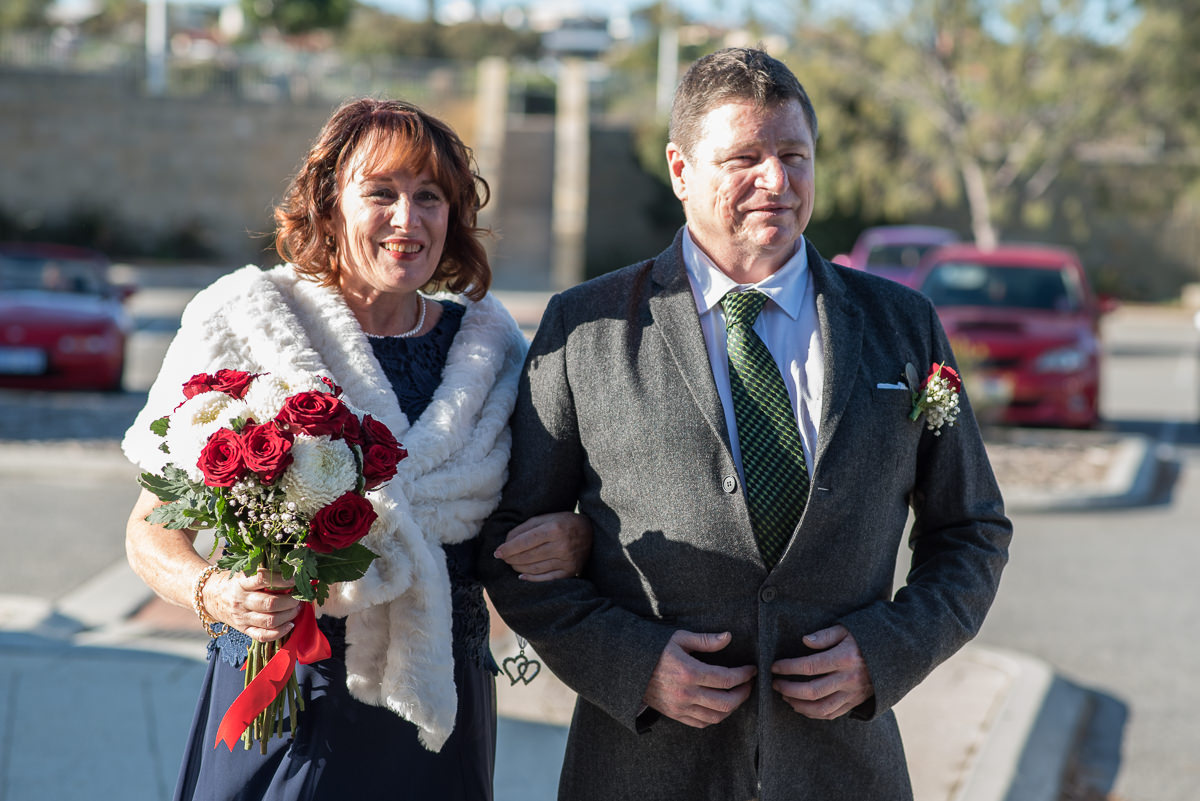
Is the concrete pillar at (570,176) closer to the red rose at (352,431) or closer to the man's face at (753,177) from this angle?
the man's face at (753,177)

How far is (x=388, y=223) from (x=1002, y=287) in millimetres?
11166

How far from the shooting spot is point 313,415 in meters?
2.19

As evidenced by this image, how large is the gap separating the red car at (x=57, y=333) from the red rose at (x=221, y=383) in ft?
34.5

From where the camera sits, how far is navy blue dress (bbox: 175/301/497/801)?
253cm

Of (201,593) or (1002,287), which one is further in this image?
(1002,287)

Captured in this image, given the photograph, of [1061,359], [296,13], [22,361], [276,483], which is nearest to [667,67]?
[296,13]

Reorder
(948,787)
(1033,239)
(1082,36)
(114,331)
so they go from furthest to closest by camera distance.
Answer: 1. (1033,239)
2. (1082,36)
3. (114,331)
4. (948,787)

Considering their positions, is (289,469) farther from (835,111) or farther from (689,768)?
(835,111)

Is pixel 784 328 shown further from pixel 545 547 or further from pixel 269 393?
pixel 269 393

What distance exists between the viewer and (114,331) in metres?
12.2

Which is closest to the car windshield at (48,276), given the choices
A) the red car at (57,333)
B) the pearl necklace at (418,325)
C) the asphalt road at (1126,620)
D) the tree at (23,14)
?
the red car at (57,333)

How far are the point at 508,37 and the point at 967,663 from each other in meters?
71.7

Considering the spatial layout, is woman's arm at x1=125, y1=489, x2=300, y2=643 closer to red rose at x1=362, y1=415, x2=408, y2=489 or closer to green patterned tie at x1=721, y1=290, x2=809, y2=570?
red rose at x1=362, y1=415, x2=408, y2=489

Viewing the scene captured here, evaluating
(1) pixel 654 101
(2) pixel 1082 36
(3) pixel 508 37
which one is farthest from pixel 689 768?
(3) pixel 508 37
